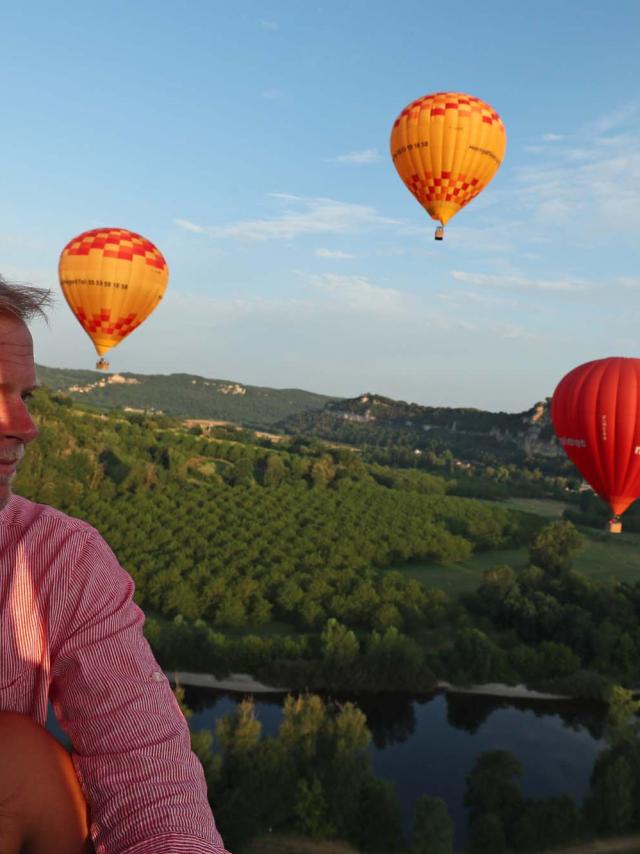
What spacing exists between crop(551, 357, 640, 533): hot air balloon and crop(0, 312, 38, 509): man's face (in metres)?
22.9

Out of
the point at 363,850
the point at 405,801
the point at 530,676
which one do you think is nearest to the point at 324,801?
the point at 363,850

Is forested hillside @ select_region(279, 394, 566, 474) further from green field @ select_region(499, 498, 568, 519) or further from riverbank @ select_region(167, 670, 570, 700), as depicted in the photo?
riverbank @ select_region(167, 670, 570, 700)

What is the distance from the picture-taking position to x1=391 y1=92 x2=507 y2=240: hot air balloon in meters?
29.5

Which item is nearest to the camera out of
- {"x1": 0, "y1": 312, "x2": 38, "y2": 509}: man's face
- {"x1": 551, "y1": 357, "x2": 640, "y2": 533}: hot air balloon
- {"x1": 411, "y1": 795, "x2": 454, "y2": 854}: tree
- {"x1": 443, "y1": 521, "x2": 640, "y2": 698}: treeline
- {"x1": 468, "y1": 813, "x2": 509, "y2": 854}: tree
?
{"x1": 0, "y1": 312, "x2": 38, "y2": 509}: man's face

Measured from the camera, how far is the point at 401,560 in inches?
2343

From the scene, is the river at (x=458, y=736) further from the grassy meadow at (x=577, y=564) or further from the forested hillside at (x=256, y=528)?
the grassy meadow at (x=577, y=564)

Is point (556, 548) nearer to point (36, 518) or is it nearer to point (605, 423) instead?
point (605, 423)

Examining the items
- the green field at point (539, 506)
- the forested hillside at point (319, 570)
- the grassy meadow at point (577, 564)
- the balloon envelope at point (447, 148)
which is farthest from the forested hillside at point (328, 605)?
the balloon envelope at point (447, 148)

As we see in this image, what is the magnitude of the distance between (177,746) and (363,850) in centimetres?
2558

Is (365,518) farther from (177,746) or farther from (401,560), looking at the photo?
(177,746)

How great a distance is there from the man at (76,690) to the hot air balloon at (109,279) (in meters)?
29.6

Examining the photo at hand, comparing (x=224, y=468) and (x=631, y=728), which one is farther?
(x=224, y=468)

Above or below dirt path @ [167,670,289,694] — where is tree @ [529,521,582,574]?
above

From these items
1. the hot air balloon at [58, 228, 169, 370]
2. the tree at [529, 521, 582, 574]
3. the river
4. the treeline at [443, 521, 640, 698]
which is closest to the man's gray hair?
the river
